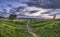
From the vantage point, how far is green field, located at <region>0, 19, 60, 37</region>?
500 centimetres

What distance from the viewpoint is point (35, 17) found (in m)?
5.32

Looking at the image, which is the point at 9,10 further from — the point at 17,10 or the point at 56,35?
the point at 56,35

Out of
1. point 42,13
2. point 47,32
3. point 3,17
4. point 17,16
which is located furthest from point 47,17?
point 3,17

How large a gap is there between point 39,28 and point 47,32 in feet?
0.94

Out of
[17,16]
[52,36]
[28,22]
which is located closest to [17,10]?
[17,16]

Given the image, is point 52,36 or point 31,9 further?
point 31,9

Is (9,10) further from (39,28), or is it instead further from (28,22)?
(39,28)

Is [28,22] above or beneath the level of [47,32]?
above

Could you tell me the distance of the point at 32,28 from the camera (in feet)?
16.8

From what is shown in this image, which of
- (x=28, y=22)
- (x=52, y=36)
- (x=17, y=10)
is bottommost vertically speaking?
(x=52, y=36)

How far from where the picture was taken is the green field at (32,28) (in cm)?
500

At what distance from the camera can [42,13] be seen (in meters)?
5.39

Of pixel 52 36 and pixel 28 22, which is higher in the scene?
pixel 28 22

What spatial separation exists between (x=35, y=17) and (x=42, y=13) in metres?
0.29
